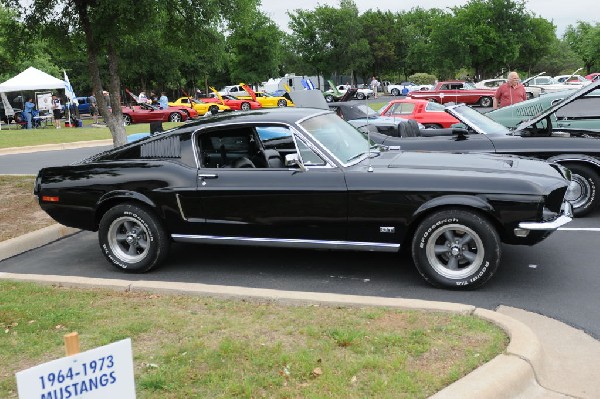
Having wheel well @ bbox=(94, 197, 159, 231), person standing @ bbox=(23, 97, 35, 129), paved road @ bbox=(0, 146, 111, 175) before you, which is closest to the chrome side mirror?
wheel well @ bbox=(94, 197, 159, 231)

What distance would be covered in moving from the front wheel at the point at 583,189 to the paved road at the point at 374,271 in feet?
1.01

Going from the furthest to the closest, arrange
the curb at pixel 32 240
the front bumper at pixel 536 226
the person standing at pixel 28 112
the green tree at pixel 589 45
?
the green tree at pixel 589 45
the person standing at pixel 28 112
the curb at pixel 32 240
the front bumper at pixel 536 226

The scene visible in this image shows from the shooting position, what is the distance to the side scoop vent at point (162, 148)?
20.0ft

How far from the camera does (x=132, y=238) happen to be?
616 cm

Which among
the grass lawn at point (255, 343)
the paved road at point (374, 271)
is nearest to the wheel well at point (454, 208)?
the paved road at point (374, 271)

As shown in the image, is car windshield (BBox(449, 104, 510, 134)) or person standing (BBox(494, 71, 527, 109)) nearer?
car windshield (BBox(449, 104, 510, 134))

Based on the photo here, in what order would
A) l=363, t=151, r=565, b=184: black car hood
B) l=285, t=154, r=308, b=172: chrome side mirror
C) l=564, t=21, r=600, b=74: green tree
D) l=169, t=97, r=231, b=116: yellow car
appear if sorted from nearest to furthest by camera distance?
1. l=363, t=151, r=565, b=184: black car hood
2. l=285, t=154, r=308, b=172: chrome side mirror
3. l=169, t=97, r=231, b=116: yellow car
4. l=564, t=21, r=600, b=74: green tree

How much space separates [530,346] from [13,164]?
48.2ft

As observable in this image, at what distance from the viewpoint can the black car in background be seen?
24.6 ft

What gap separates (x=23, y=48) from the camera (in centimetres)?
1086

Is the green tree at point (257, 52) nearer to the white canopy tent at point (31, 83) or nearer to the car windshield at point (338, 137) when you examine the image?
the white canopy tent at point (31, 83)

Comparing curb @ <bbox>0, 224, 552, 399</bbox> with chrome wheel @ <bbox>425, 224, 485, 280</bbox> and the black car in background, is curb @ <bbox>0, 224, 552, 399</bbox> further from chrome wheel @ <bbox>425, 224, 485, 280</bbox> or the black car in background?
the black car in background

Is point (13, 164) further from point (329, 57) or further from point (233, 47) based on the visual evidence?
point (329, 57)

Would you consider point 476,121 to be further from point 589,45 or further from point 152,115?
point 589,45
